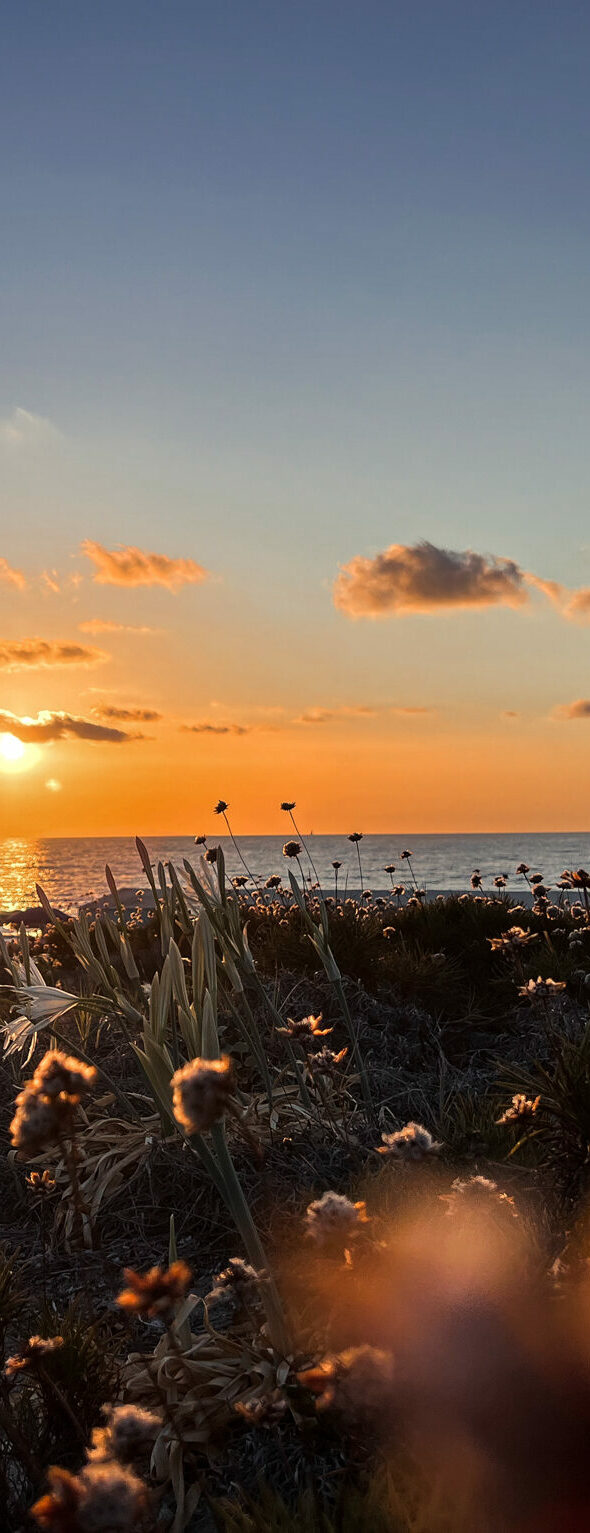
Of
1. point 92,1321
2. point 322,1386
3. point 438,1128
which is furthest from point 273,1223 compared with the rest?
point 322,1386

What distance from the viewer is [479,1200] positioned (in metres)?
2.42

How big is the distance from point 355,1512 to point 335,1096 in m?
2.89

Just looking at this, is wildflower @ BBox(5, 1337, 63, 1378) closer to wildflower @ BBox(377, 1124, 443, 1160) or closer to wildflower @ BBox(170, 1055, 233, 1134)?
wildflower @ BBox(170, 1055, 233, 1134)

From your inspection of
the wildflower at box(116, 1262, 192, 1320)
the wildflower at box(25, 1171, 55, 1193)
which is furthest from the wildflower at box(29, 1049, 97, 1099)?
the wildflower at box(25, 1171, 55, 1193)

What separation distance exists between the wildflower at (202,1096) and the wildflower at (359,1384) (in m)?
0.53

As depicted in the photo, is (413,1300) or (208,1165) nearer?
(413,1300)

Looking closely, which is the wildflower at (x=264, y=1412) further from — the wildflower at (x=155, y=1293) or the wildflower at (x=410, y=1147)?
the wildflower at (x=410, y=1147)

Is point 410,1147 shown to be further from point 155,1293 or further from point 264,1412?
point 155,1293

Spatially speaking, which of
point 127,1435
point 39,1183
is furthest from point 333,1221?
point 39,1183

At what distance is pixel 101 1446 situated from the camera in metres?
1.58

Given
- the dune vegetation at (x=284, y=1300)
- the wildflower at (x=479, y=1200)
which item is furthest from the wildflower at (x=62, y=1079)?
the wildflower at (x=479, y=1200)

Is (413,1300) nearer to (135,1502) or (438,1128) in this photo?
(135,1502)

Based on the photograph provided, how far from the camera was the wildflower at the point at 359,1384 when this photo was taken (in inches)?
69.9

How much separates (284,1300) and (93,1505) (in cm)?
134
